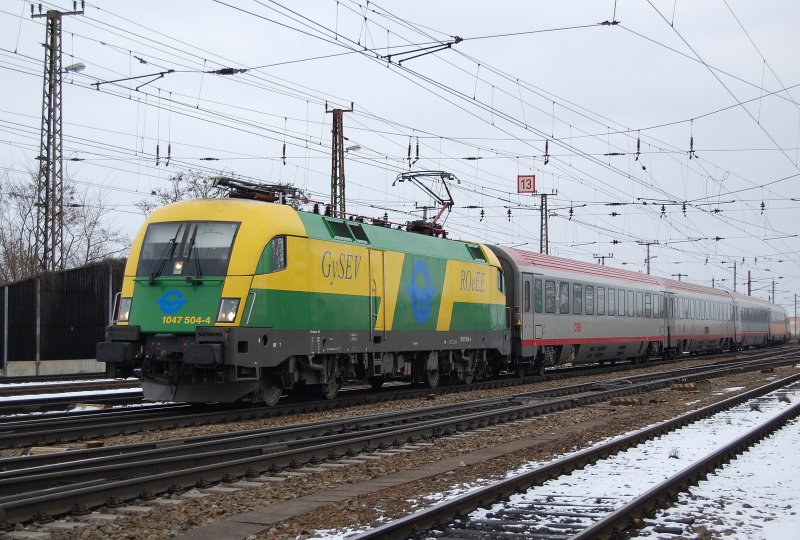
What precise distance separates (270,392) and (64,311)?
16.1m

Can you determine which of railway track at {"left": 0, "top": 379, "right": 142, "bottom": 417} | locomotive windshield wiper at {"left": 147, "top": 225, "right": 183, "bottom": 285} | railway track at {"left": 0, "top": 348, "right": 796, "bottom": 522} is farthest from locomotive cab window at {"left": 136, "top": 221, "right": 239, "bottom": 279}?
railway track at {"left": 0, "top": 348, "right": 796, "bottom": 522}

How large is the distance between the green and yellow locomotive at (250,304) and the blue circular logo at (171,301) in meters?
A: 0.03

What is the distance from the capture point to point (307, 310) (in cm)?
1672

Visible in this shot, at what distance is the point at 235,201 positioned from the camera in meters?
16.1

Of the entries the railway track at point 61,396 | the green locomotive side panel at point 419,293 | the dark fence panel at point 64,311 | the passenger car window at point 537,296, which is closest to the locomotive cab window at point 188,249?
the railway track at point 61,396

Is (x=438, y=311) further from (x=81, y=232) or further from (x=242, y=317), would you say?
(x=81, y=232)

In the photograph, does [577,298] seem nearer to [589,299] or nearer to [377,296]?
[589,299]

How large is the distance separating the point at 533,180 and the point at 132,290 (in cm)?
2409

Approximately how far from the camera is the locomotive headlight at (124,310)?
630 inches

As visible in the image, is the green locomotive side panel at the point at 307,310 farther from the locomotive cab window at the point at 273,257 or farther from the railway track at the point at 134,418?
the railway track at the point at 134,418

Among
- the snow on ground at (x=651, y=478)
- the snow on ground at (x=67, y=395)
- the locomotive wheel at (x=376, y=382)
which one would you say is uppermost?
the locomotive wheel at (x=376, y=382)

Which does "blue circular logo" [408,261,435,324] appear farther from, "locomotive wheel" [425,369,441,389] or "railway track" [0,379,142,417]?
"railway track" [0,379,142,417]

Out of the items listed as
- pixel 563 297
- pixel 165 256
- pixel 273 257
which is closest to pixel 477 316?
pixel 563 297

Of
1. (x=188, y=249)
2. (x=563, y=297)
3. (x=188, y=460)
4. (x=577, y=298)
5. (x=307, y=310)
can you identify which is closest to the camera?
(x=188, y=460)
